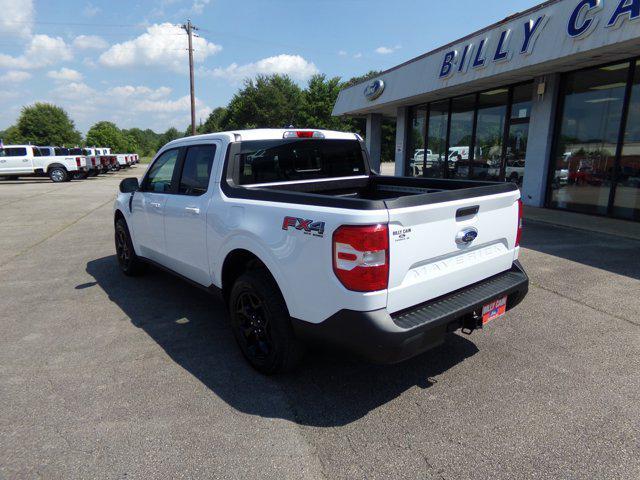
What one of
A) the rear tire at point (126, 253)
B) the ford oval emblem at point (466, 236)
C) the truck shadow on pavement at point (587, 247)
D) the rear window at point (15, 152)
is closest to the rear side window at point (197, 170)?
the rear tire at point (126, 253)

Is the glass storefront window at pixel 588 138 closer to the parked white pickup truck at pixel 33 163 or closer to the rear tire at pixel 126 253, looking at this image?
the rear tire at pixel 126 253

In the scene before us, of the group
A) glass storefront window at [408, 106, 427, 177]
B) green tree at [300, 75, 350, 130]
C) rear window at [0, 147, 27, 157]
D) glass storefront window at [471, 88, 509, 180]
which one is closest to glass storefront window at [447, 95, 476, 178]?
glass storefront window at [471, 88, 509, 180]

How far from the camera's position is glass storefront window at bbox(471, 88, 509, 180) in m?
12.8

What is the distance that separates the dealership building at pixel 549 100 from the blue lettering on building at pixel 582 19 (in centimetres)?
2

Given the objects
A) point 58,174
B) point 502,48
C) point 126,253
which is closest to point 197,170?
point 126,253

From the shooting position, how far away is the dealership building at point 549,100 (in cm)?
848

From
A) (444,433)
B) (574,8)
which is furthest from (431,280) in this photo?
(574,8)

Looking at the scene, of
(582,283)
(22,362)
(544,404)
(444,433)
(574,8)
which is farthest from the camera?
(574,8)

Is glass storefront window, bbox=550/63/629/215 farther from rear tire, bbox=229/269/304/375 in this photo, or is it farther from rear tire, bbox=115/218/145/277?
rear tire, bbox=115/218/145/277

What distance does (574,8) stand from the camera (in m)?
8.28

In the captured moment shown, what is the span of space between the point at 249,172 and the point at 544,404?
2813mm

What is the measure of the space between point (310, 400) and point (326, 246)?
1.15m

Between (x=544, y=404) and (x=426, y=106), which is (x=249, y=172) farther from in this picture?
(x=426, y=106)

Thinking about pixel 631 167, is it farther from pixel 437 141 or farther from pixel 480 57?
pixel 437 141
